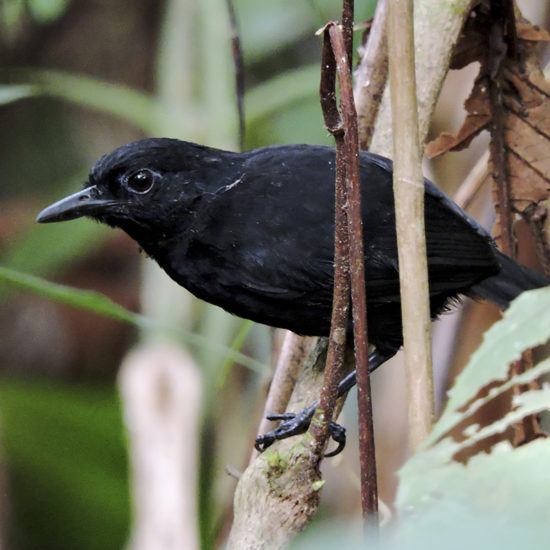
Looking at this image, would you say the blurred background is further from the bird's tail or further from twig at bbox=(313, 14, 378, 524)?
twig at bbox=(313, 14, 378, 524)

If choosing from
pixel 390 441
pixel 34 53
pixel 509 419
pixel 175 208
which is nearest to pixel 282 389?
pixel 175 208

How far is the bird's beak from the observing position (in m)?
2.27

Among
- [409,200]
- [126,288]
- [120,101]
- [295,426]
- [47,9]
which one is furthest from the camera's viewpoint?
[126,288]

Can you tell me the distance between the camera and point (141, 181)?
7.58ft

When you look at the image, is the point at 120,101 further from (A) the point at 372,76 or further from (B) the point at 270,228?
(B) the point at 270,228

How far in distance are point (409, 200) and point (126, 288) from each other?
3.87 m

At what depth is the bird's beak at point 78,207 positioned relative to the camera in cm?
227

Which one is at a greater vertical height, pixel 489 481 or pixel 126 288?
pixel 126 288

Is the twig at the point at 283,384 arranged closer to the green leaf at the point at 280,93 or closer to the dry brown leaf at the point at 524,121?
the dry brown leaf at the point at 524,121

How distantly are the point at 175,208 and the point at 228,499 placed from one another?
4.66 ft

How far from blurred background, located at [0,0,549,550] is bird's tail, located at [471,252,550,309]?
69 cm

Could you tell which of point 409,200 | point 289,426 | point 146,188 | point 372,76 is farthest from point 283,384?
point 409,200

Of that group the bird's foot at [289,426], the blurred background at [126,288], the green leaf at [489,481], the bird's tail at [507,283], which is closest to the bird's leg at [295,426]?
the bird's foot at [289,426]

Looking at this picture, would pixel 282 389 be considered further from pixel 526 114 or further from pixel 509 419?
pixel 509 419
